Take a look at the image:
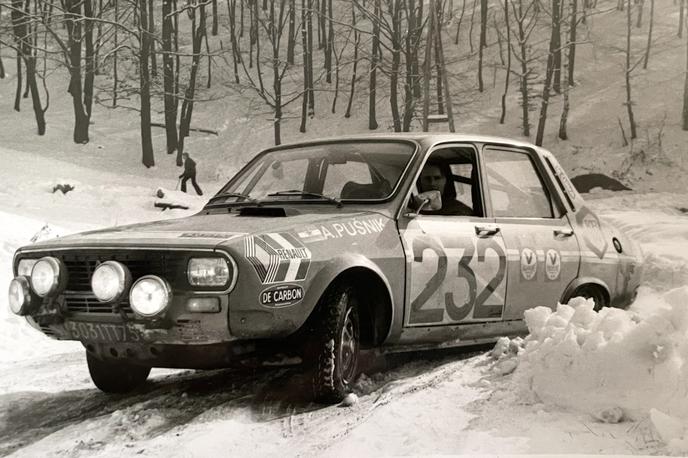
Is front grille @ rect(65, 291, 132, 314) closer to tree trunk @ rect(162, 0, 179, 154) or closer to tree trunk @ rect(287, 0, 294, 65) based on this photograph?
tree trunk @ rect(162, 0, 179, 154)

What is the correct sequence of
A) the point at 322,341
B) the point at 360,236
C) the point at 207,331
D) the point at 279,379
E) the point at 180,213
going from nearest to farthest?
1. the point at 207,331
2. the point at 322,341
3. the point at 360,236
4. the point at 279,379
5. the point at 180,213

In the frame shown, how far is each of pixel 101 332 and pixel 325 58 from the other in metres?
42.2

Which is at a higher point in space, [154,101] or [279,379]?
[154,101]

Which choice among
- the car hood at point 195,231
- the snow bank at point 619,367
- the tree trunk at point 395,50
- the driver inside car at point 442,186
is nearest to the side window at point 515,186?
the driver inside car at point 442,186

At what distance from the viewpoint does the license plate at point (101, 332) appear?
3.73 meters

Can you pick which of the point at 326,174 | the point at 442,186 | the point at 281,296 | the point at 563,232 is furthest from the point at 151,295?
the point at 563,232

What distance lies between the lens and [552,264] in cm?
522

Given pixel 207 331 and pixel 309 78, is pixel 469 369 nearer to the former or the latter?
pixel 207 331

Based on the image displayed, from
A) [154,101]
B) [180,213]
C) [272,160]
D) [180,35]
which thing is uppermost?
[180,35]

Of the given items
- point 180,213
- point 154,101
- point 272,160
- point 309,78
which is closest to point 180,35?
point 154,101

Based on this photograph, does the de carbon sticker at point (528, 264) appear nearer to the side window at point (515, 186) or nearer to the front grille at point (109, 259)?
the side window at point (515, 186)

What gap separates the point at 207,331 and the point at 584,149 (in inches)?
1143

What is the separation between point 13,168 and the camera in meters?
25.5

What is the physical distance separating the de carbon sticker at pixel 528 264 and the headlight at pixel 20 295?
3088 mm
